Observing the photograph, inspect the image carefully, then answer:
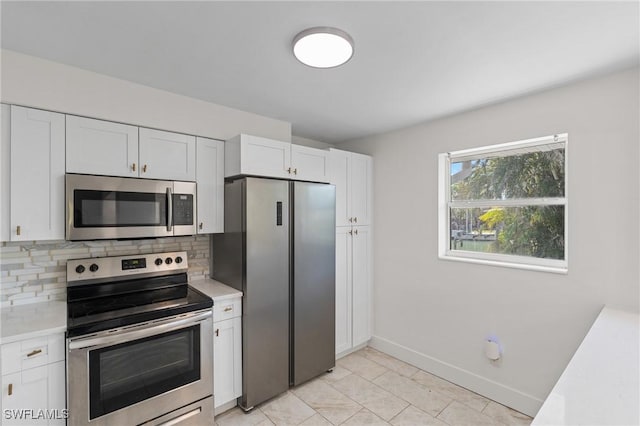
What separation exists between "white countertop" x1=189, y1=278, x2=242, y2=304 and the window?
6.38 feet

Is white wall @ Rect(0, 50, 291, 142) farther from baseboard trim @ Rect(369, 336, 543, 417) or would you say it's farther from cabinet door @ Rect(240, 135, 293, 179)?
baseboard trim @ Rect(369, 336, 543, 417)

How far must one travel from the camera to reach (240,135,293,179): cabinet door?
234cm

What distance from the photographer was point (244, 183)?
230 cm

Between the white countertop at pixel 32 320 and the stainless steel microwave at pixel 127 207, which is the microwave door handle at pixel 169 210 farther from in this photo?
the white countertop at pixel 32 320

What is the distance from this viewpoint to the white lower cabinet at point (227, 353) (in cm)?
219

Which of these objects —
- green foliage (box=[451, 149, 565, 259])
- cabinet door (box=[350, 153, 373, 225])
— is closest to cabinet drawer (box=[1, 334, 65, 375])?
cabinet door (box=[350, 153, 373, 225])

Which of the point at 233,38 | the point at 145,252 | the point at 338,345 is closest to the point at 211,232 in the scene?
the point at 145,252

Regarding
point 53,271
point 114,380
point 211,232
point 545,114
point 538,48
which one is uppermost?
point 538,48

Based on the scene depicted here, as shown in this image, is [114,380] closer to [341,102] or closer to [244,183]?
[244,183]

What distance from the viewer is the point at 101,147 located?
6.52 feet

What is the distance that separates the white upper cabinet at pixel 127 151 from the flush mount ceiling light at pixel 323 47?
1.22 metres

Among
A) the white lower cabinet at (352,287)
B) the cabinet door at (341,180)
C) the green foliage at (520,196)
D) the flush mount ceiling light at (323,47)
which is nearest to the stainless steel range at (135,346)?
the white lower cabinet at (352,287)

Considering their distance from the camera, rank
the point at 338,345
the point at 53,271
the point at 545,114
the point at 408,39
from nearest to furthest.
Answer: the point at 408,39 < the point at 53,271 < the point at 545,114 < the point at 338,345

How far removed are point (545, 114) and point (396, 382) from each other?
2517 millimetres
